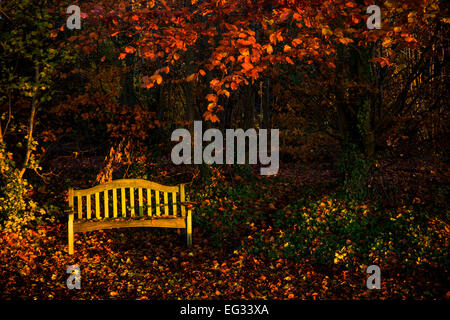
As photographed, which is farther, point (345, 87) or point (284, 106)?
point (284, 106)

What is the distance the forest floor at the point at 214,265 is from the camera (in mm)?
5090

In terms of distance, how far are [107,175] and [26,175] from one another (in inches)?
73.5

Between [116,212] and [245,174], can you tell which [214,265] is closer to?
[116,212]

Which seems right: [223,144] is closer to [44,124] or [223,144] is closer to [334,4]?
[44,124]

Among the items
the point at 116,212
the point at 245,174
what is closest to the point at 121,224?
the point at 116,212

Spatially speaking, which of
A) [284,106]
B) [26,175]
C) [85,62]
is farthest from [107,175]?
[284,106]

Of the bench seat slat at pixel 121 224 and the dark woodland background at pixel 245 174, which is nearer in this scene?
the dark woodland background at pixel 245 174

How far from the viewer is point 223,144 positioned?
11062mm

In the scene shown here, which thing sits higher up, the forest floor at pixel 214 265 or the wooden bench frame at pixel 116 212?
the wooden bench frame at pixel 116 212

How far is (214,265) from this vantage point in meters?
5.99

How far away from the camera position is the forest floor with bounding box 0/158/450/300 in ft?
16.7

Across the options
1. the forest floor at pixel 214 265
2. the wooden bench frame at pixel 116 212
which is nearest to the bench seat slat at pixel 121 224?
the wooden bench frame at pixel 116 212

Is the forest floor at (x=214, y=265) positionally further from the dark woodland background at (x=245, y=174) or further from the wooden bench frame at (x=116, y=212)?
the wooden bench frame at (x=116, y=212)

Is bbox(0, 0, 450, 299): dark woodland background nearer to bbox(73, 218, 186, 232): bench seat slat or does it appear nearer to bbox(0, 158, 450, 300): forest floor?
bbox(0, 158, 450, 300): forest floor
